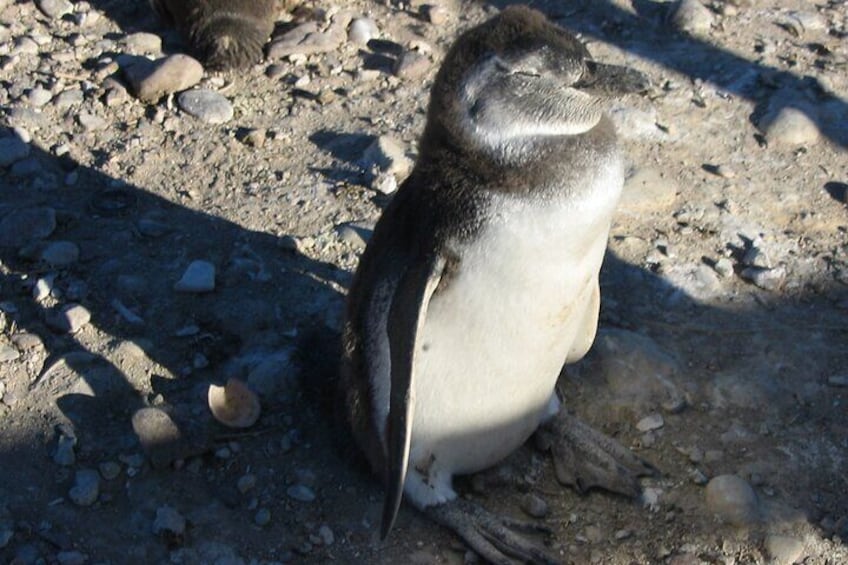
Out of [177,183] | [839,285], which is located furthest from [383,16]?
[839,285]

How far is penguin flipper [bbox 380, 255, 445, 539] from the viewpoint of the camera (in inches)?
95.1

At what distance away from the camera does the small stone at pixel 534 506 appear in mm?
2756

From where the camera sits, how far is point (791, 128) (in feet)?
12.9

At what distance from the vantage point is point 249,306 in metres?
3.19

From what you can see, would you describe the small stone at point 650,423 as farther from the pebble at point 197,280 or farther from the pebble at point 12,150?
the pebble at point 12,150

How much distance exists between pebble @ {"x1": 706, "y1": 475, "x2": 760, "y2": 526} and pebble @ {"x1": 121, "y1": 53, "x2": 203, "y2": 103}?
2266 mm

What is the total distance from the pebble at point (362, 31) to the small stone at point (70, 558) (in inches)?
95.4

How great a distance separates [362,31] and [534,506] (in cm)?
225

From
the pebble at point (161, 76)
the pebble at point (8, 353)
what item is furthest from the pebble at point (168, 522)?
the pebble at point (161, 76)

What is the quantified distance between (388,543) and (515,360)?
479 millimetres

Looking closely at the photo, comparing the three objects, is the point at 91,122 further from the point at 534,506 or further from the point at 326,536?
the point at 534,506

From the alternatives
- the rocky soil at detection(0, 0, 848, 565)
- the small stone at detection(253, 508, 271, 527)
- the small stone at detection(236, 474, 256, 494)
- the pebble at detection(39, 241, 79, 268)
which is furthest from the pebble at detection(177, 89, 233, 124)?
the small stone at detection(253, 508, 271, 527)

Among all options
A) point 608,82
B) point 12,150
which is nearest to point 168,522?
point 608,82

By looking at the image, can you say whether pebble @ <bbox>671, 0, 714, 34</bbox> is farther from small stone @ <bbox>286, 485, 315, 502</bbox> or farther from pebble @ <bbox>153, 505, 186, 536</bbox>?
pebble @ <bbox>153, 505, 186, 536</bbox>
